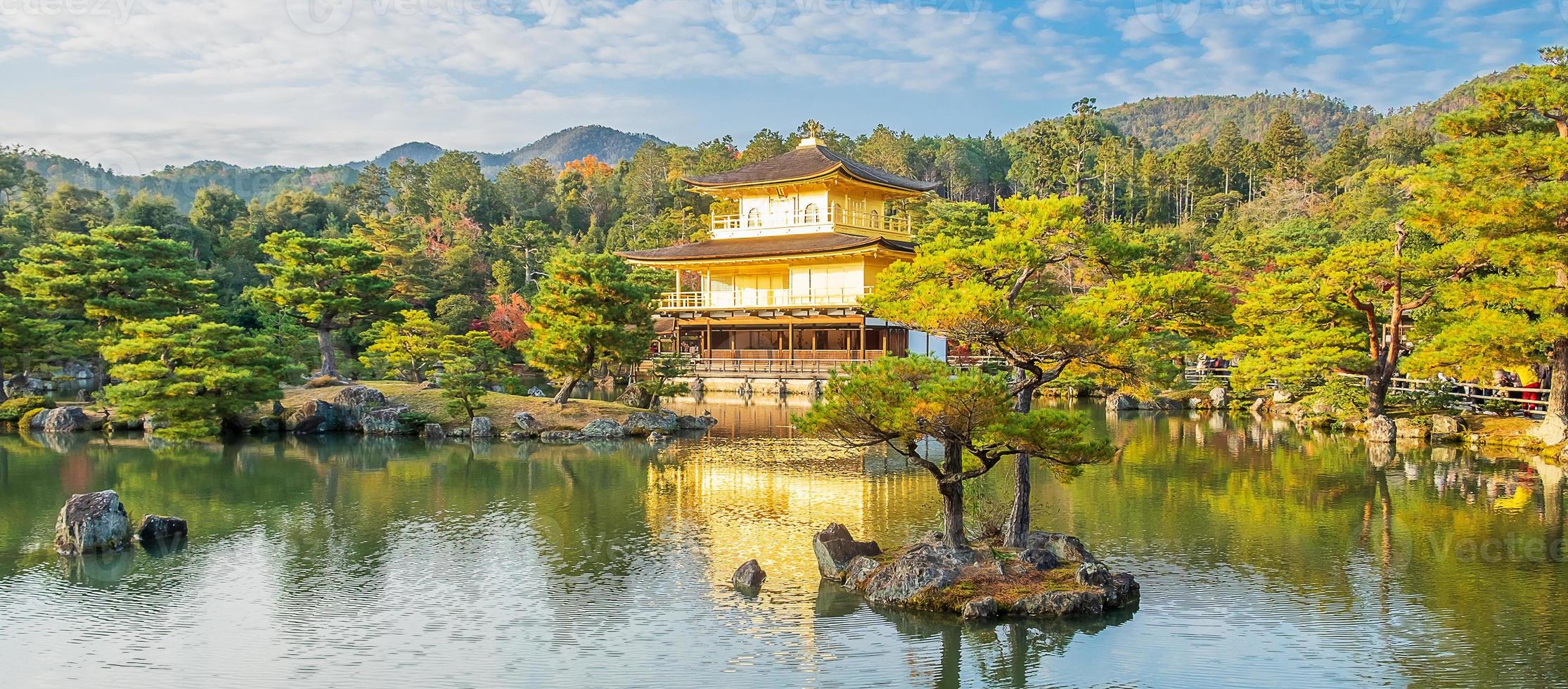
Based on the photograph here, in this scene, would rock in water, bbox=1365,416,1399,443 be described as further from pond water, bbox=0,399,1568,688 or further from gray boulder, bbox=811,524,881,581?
gray boulder, bbox=811,524,881,581

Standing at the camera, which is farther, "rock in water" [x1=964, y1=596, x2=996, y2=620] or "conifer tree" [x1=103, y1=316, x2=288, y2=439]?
"conifer tree" [x1=103, y1=316, x2=288, y2=439]

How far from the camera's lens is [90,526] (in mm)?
11336

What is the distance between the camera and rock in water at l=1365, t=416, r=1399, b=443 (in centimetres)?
2076

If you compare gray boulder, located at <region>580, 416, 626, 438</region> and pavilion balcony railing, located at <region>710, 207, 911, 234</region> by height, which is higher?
pavilion balcony railing, located at <region>710, 207, 911, 234</region>

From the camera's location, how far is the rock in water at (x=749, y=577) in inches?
395

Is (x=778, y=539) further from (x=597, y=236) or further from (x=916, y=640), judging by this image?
(x=597, y=236)

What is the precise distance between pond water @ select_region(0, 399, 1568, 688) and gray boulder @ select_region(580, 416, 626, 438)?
3561 millimetres

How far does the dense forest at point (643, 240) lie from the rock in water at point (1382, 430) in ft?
2.00

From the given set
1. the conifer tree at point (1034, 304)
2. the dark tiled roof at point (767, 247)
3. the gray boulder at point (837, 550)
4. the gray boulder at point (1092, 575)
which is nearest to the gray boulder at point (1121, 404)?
the dark tiled roof at point (767, 247)

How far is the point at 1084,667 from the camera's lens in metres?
7.89

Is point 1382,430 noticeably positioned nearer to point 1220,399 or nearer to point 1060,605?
point 1220,399

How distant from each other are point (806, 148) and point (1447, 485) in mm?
24408

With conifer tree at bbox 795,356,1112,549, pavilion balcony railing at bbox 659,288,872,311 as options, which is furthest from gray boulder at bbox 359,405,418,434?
conifer tree at bbox 795,356,1112,549

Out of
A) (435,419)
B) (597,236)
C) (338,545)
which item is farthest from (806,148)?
(338,545)
